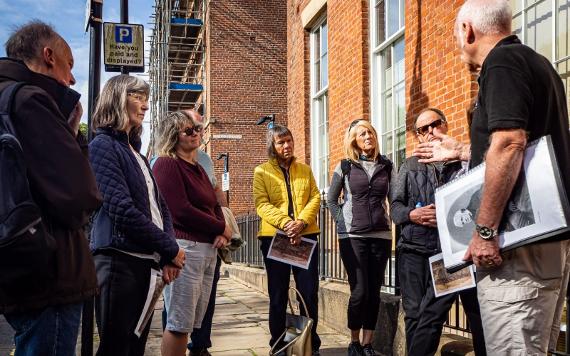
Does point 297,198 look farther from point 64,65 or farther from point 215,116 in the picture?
point 215,116

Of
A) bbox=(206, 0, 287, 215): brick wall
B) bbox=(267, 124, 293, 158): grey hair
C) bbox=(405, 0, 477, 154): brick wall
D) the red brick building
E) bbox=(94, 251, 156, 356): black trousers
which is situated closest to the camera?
bbox=(94, 251, 156, 356): black trousers

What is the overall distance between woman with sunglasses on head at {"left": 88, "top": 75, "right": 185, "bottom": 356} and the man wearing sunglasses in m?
1.77

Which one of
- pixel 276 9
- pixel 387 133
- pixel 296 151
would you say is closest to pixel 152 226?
pixel 387 133

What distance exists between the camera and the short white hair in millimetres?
2648

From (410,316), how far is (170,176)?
77.8 inches

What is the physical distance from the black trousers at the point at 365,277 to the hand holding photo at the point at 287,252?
0.39m

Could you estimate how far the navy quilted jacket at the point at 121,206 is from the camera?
10.8 ft

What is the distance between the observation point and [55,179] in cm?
238

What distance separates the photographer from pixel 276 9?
955 inches

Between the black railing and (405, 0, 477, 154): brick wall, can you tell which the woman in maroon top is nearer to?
the black railing

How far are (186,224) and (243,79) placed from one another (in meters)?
20.0

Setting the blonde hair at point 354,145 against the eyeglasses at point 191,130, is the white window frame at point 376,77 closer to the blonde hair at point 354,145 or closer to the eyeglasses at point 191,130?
the blonde hair at point 354,145

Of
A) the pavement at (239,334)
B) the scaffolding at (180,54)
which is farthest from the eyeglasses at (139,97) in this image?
the scaffolding at (180,54)

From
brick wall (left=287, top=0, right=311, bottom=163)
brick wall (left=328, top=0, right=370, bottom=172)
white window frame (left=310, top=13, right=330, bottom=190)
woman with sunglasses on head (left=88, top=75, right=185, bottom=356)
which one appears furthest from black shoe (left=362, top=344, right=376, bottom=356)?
brick wall (left=287, top=0, right=311, bottom=163)
